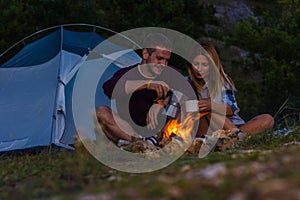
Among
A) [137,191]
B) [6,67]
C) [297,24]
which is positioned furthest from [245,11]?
[137,191]

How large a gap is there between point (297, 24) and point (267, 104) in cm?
162

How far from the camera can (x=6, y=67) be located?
7594 mm

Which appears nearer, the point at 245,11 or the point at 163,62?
the point at 163,62

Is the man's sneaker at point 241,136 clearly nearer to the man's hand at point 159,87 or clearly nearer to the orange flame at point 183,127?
the orange flame at point 183,127

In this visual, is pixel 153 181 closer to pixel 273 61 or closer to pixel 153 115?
pixel 153 115

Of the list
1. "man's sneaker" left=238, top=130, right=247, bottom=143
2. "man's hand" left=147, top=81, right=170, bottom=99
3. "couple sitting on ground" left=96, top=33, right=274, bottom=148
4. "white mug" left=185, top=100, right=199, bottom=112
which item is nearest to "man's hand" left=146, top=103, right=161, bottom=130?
"couple sitting on ground" left=96, top=33, right=274, bottom=148

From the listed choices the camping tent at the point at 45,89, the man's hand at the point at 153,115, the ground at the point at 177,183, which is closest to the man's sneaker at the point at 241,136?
the man's hand at the point at 153,115

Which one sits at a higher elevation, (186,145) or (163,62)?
(163,62)

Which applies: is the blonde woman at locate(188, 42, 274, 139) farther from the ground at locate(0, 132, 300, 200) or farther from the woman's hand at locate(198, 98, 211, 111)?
the ground at locate(0, 132, 300, 200)

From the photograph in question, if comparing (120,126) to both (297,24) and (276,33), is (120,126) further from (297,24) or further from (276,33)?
(297,24)

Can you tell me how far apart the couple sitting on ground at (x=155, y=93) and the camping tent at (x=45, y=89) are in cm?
99

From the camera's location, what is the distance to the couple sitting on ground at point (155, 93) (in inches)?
216

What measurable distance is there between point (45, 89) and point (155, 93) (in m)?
1.80

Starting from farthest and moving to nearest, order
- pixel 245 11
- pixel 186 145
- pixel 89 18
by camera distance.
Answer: pixel 245 11 < pixel 89 18 < pixel 186 145
